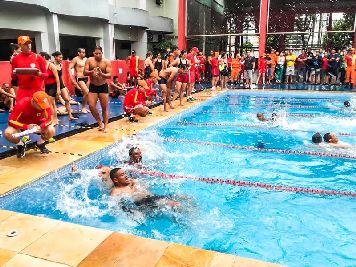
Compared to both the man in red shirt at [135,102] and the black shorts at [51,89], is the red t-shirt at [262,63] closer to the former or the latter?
the man in red shirt at [135,102]

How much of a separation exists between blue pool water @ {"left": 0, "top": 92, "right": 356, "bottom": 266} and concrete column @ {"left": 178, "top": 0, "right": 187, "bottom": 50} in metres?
12.5

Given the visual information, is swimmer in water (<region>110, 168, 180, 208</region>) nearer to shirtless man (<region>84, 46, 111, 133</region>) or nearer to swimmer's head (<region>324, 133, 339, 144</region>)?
shirtless man (<region>84, 46, 111, 133</region>)

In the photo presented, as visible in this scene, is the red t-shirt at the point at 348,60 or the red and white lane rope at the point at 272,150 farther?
the red t-shirt at the point at 348,60

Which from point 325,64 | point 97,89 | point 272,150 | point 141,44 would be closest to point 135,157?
point 97,89

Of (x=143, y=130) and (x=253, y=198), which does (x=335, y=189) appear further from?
(x=143, y=130)

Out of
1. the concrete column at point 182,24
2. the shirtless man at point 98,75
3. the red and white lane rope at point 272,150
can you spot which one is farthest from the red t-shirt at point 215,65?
the shirtless man at point 98,75

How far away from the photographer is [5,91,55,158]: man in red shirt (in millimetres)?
5297

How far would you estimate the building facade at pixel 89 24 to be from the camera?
50.1 feet

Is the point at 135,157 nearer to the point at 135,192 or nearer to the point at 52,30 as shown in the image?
the point at 135,192

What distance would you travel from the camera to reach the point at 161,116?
9594 mm

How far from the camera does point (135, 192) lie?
455 centimetres

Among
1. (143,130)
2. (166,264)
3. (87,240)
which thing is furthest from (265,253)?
(143,130)

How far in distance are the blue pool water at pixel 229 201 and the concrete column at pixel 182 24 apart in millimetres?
12461

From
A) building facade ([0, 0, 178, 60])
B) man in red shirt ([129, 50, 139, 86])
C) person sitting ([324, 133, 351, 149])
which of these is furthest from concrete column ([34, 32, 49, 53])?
person sitting ([324, 133, 351, 149])
